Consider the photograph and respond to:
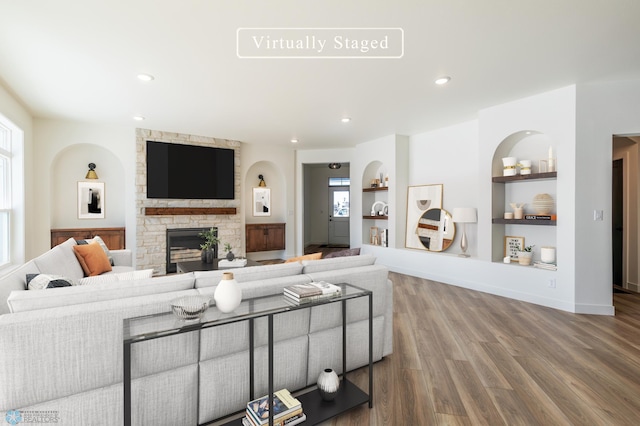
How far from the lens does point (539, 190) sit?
437 centimetres

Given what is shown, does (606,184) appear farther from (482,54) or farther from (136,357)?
(136,357)

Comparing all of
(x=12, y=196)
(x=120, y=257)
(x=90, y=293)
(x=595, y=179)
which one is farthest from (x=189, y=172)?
(x=595, y=179)

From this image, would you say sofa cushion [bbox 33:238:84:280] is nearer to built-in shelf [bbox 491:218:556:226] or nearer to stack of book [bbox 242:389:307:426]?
stack of book [bbox 242:389:307:426]

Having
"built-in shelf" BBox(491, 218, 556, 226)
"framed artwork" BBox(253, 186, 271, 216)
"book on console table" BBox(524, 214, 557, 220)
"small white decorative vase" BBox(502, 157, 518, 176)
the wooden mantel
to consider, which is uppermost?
"small white decorative vase" BBox(502, 157, 518, 176)

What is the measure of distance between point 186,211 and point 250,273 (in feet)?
15.2

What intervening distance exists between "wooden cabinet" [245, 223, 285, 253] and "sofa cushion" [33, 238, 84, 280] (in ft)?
12.2

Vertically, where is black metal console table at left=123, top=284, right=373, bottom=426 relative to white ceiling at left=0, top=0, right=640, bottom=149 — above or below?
below

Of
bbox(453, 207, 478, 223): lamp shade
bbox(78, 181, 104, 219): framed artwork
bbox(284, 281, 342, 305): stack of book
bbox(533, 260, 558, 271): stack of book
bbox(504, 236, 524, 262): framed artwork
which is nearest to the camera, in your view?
bbox(284, 281, 342, 305): stack of book

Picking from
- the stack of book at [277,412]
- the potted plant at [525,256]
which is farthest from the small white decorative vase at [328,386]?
the potted plant at [525,256]

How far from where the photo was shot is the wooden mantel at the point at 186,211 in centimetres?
585

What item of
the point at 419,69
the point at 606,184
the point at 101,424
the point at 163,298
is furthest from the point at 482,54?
the point at 101,424

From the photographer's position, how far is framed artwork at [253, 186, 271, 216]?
7.60 metres

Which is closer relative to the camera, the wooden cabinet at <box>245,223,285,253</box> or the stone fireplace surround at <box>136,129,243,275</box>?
the stone fireplace surround at <box>136,129,243,275</box>

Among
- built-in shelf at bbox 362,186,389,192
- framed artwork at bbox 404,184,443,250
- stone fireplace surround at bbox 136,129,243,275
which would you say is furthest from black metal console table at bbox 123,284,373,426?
stone fireplace surround at bbox 136,129,243,275
